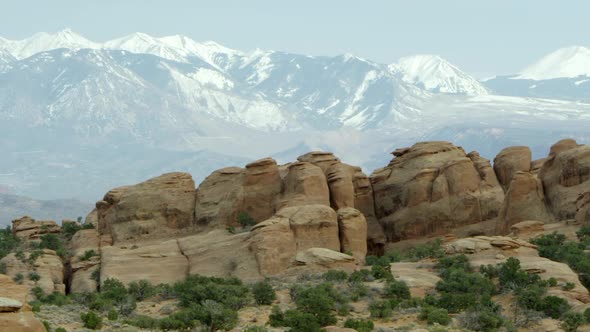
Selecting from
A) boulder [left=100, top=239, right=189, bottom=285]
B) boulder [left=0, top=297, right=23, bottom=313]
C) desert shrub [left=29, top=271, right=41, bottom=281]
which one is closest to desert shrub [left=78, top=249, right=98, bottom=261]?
boulder [left=100, top=239, right=189, bottom=285]

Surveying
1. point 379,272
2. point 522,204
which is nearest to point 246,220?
point 522,204

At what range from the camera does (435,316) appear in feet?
173

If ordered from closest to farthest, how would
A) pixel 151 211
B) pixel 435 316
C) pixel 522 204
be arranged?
pixel 435 316 < pixel 522 204 < pixel 151 211

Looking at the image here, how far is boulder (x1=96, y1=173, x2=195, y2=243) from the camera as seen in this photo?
91500 mm

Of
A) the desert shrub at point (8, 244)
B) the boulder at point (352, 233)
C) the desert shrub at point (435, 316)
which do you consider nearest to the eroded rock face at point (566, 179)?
the boulder at point (352, 233)

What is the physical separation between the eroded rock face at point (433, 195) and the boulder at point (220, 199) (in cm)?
1339

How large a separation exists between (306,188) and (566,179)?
20.7 m

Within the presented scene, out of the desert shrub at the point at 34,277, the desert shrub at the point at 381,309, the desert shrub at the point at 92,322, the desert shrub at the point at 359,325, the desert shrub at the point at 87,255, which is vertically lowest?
the desert shrub at the point at 34,277

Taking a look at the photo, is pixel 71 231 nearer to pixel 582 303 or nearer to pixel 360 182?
pixel 360 182

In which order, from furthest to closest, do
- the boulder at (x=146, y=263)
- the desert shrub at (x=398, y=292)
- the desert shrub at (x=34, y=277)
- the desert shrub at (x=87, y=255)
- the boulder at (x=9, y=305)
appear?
the desert shrub at (x=87, y=255) < the desert shrub at (x=34, y=277) < the boulder at (x=146, y=263) < the desert shrub at (x=398, y=292) < the boulder at (x=9, y=305)

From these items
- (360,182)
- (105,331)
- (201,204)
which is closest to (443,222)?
(360,182)

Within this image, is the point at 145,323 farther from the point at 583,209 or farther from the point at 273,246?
the point at 583,209

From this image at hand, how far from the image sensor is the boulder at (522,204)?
284 feet

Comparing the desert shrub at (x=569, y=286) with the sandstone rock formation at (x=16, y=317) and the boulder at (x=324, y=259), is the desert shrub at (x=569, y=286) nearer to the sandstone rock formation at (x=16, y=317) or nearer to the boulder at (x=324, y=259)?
the boulder at (x=324, y=259)
